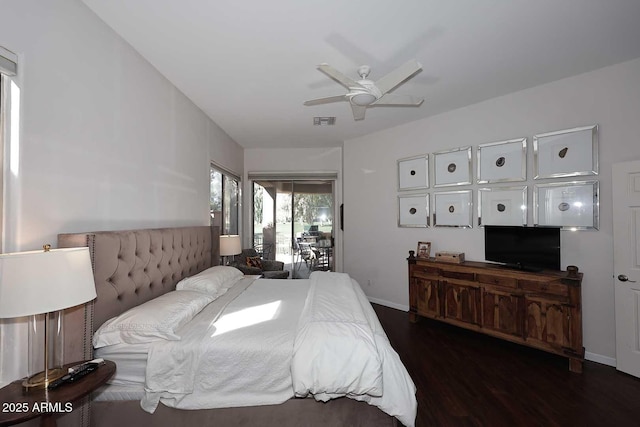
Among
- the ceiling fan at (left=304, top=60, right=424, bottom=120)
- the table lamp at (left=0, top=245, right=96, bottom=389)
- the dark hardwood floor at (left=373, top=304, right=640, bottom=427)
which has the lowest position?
the dark hardwood floor at (left=373, top=304, right=640, bottom=427)

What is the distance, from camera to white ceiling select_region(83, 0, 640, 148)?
6.14ft

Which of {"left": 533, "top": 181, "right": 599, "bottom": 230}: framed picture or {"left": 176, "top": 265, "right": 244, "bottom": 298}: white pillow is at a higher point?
{"left": 533, "top": 181, "right": 599, "bottom": 230}: framed picture

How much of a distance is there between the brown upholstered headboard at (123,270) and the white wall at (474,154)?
9.66 ft

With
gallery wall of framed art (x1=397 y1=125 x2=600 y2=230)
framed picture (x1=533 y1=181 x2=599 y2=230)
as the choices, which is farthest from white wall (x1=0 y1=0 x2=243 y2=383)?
framed picture (x1=533 y1=181 x2=599 y2=230)

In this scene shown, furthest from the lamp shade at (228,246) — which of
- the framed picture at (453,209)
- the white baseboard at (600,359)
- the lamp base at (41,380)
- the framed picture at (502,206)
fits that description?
the white baseboard at (600,359)

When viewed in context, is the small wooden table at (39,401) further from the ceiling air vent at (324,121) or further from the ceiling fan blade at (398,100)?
the ceiling air vent at (324,121)

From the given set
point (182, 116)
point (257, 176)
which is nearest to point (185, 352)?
point (182, 116)

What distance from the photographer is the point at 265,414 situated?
156 centimetres

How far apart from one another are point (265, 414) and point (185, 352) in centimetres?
58

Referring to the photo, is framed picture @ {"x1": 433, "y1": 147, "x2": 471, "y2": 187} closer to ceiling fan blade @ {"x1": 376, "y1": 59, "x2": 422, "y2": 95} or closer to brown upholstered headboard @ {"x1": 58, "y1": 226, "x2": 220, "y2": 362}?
ceiling fan blade @ {"x1": 376, "y1": 59, "x2": 422, "y2": 95}

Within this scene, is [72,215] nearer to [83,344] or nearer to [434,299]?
[83,344]

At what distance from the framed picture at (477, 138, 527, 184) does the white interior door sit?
781 millimetres

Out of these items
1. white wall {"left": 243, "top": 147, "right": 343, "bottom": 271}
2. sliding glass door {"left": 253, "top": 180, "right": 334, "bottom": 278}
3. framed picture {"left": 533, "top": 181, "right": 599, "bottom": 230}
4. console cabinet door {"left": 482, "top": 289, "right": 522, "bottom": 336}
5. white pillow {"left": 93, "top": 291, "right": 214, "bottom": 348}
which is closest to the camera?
white pillow {"left": 93, "top": 291, "right": 214, "bottom": 348}

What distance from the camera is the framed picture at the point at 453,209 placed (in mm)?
3643
